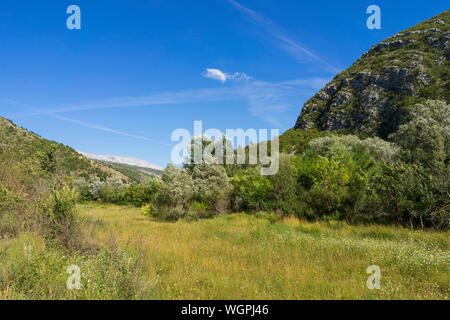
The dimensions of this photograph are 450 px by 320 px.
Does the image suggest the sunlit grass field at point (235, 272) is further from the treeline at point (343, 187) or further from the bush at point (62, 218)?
the treeline at point (343, 187)

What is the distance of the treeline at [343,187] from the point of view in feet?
36.2

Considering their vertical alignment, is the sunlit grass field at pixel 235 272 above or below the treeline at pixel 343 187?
below

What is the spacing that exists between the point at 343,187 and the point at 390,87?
256 ft

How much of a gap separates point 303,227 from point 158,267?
8457mm

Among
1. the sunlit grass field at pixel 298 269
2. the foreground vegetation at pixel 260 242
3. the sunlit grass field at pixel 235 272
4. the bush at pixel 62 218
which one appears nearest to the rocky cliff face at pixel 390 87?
the foreground vegetation at pixel 260 242

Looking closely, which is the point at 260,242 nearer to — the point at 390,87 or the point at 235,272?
the point at 235,272

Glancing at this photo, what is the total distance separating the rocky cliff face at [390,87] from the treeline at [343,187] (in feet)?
151

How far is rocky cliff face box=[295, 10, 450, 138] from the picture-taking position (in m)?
62.0

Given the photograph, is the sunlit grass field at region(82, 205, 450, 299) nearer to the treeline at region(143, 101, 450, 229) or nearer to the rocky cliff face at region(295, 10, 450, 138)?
the treeline at region(143, 101, 450, 229)

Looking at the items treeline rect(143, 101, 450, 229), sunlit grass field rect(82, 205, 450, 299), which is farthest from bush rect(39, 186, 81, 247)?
treeline rect(143, 101, 450, 229)

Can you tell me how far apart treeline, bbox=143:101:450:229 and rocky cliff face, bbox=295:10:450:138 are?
46.2 m

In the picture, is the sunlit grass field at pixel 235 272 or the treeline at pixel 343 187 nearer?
the sunlit grass field at pixel 235 272

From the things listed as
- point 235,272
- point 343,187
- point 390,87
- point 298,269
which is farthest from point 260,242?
point 390,87
